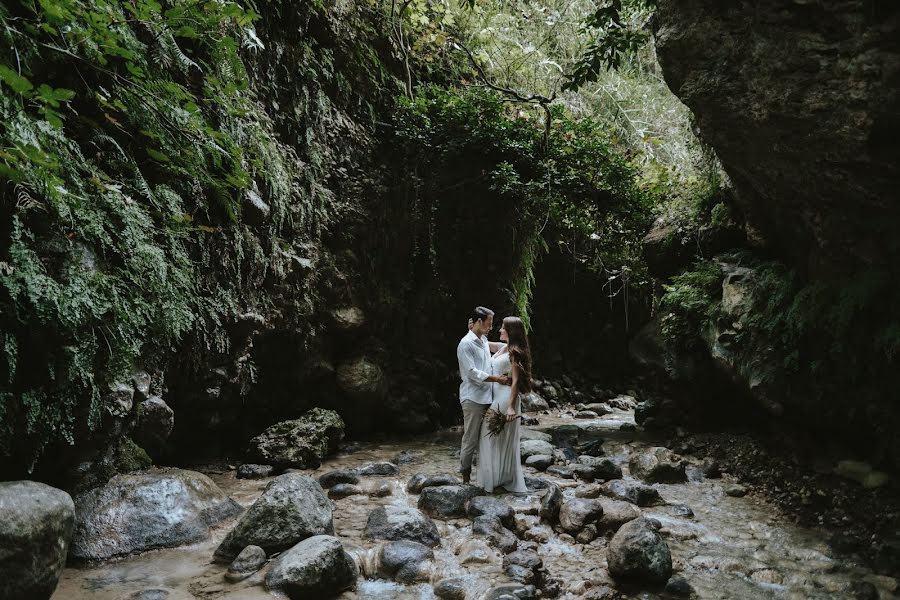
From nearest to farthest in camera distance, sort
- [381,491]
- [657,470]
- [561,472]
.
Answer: [381,491] → [657,470] → [561,472]

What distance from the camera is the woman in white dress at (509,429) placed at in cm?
571

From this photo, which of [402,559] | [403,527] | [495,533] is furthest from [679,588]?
[403,527]

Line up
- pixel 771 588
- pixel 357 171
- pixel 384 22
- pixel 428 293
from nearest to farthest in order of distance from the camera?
pixel 771 588
pixel 357 171
pixel 384 22
pixel 428 293

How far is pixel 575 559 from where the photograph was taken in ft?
13.8

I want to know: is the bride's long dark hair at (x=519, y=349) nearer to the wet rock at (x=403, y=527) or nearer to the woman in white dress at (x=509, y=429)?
the woman in white dress at (x=509, y=429)

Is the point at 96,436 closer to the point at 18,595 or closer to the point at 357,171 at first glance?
the point at 18,595

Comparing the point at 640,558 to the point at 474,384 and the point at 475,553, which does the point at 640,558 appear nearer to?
the point at 475,553

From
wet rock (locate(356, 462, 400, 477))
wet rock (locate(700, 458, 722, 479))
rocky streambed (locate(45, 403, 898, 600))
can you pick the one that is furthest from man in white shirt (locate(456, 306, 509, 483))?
wet rock (locate(700, 458, 722, 479))

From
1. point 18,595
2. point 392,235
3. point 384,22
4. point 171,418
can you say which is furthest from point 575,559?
point 384,22

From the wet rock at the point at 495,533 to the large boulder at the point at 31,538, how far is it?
2940 millimetres

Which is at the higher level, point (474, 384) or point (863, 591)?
point (474, 384)

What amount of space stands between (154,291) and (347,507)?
2780mm

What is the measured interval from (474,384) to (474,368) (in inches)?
8.1

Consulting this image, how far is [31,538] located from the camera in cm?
280
